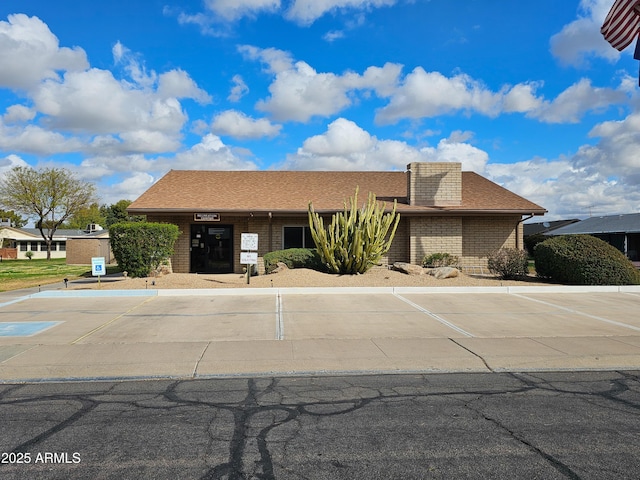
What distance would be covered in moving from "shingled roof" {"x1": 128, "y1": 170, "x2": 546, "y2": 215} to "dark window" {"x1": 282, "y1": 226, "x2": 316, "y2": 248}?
1.00 metres

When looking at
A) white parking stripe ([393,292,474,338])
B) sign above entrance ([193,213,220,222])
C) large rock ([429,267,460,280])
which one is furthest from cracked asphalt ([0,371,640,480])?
sign above entrance ([193,213,220,222])

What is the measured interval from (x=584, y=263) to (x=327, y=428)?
42.1 ft

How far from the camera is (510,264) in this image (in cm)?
1677

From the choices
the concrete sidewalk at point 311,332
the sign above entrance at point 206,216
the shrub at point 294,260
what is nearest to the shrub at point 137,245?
the concrete sidewalk at point 311,332

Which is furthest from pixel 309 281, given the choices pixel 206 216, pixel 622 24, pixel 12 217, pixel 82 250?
pixel 12 217

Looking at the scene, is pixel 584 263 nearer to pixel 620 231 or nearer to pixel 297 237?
pixel 297 237

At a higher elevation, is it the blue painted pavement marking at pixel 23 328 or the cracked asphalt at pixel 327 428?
the blue painted pavement marking at pixel 23 328

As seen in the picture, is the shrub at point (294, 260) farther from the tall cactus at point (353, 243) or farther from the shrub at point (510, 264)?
the shrub at point (510, 264)

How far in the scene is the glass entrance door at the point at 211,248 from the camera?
20.3m

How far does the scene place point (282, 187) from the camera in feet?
74.6

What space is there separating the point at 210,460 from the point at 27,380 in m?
3.80

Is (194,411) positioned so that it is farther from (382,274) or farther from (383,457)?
(382,274)

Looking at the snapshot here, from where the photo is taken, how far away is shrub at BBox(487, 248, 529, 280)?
16.8 metres

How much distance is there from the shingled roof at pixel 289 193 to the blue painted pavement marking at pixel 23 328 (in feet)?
31.6
